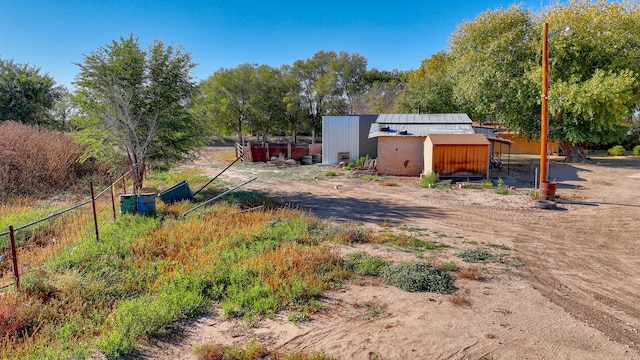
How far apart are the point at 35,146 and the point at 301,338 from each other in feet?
55.9

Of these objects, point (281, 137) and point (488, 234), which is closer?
point (488, 234)

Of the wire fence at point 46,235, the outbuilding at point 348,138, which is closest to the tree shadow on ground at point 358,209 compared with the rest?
the wire fence at point 46,235

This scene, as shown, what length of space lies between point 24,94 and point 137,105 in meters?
17.6

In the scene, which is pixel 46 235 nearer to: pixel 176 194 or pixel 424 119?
pixel 176 194

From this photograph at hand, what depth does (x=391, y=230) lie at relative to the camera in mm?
9594

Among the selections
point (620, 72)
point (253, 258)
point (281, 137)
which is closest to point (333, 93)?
point (281, 137)

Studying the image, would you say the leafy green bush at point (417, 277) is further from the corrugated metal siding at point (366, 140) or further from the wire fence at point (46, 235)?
the corrugated metal siding at point (366, 140)

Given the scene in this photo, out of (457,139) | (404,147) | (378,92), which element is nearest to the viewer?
(457,139)

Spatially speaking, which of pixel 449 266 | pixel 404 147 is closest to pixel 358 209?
pixel 449 266

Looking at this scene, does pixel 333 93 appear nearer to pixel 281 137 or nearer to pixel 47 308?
pixel 281 137

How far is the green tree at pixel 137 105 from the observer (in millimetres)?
13109

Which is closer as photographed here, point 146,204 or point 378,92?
point 146,204

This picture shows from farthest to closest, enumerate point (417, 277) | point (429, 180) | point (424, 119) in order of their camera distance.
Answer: point (424, 119), point (429, 180), point (417, 277)

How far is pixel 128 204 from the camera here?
10016 millimetres
